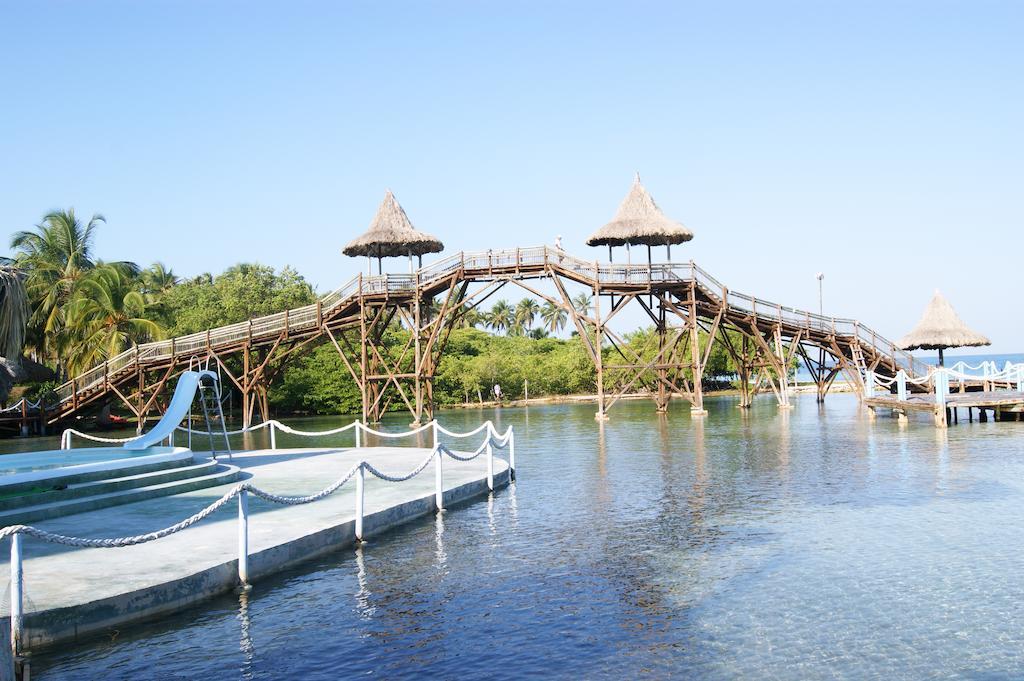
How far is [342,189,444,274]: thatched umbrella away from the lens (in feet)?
145

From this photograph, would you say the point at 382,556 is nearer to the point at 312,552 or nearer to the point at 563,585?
the point at 312,552

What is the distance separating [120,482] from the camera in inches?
579

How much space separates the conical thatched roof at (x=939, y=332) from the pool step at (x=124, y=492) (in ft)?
129

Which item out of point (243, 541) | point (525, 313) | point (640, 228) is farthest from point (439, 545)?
point (525, 313)

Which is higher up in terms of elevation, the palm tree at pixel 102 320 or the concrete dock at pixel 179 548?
the palm tree at pixel 102 320

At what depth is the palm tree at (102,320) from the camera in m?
46.8

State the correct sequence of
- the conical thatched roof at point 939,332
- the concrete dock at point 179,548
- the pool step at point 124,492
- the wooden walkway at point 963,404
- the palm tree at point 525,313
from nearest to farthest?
the concrete dock at point 179,548
the pool step at point 124,492
the wooden walkway at point 963,404
the conical thatched roof at point 939,332
the palm tree at point 525,313

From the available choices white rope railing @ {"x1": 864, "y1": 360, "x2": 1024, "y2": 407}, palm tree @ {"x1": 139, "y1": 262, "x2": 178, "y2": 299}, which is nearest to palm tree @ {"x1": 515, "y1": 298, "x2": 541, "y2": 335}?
palm tree @ {"x1": 139, "y1": 262, "x2": 178, "y2": 299}

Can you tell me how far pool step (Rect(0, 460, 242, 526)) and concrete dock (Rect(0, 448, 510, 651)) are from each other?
15 cm

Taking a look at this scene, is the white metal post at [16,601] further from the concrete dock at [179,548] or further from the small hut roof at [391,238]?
the small hut roof at [391,238]

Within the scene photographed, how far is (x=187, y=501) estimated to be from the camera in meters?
14.8

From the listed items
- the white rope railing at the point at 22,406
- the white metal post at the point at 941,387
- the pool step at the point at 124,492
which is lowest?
the pool step at the point at 124,492

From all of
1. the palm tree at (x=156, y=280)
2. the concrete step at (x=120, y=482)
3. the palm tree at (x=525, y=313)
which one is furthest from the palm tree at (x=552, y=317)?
the concrete step at (x=120, y=482)

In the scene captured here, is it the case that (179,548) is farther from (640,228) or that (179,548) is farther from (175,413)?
(640,228)
